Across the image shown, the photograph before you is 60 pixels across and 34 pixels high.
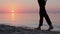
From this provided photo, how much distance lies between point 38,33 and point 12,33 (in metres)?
0.93

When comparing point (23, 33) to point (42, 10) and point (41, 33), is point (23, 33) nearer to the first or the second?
point (41, 33)

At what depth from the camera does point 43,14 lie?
9383 millimetres

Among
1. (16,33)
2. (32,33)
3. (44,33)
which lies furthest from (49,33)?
(16,33)

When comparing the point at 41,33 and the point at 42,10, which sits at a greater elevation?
the point at 42,10

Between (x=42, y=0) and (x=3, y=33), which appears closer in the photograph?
(x=3, y=33)

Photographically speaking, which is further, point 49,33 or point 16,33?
point 49,33

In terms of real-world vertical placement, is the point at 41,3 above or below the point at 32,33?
above

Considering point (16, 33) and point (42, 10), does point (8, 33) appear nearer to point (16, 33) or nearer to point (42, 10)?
→ point (16, 33)

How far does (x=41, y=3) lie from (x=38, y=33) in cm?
188

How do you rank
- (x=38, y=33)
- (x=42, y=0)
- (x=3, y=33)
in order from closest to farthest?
1. (x=3, y=33)
2. (x=38, y=33)
3. (x=42, y=0)

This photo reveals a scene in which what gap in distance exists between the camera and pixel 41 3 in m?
9.28

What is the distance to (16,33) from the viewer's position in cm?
733

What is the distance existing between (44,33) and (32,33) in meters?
0.54

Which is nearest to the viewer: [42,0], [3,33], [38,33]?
[3,33]
